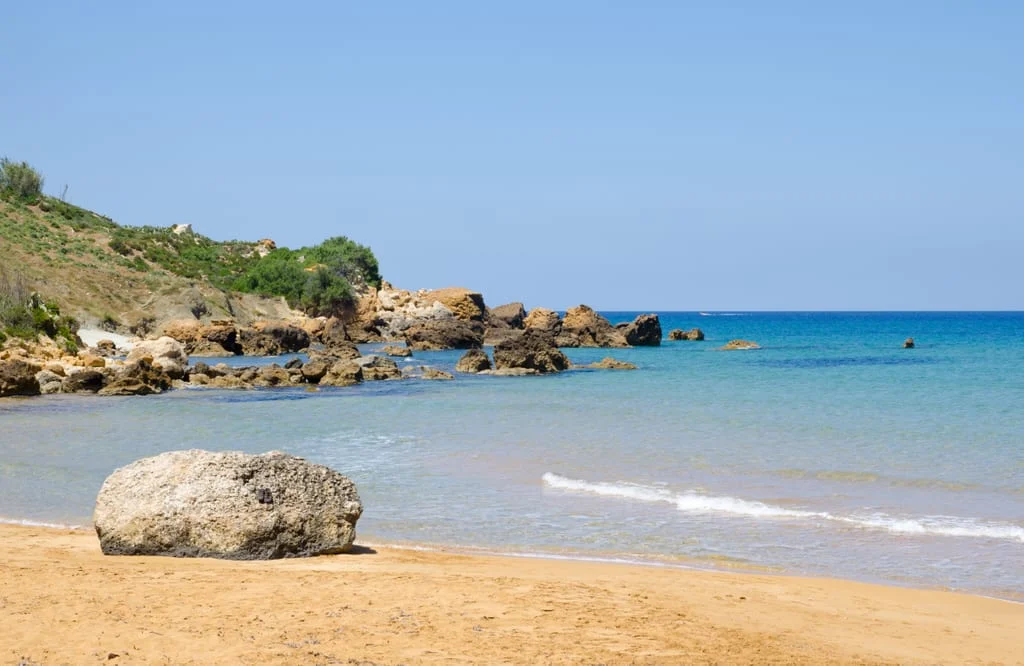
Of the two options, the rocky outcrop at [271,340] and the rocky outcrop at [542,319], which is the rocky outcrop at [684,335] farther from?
the rocky outcrop at [271,340]

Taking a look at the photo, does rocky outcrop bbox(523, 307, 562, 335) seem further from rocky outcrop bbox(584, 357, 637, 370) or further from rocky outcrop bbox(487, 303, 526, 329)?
rocky outcrop bbox(584, 357, 637, 370)

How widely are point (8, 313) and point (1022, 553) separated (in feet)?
121

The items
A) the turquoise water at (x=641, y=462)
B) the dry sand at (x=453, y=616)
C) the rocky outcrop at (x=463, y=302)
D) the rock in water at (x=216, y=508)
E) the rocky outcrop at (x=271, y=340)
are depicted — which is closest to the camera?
the dry sand at (x=453, y=616)

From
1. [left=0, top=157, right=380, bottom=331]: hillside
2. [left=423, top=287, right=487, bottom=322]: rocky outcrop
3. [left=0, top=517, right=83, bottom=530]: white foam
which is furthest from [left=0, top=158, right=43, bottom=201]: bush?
[left=0, top=517, right=83, bottom=530]: white foam

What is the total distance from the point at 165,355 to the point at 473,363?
12.3 metres

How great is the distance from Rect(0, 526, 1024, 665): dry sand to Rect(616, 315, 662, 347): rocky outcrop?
53939 millimetres

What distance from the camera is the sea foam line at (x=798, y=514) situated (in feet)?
38.7

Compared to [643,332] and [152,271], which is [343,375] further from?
[152,271]

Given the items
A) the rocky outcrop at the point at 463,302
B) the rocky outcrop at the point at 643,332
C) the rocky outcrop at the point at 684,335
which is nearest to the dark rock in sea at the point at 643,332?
the rocky outcrop at the point at 643,332

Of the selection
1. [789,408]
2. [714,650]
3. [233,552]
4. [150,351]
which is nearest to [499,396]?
[789,408]

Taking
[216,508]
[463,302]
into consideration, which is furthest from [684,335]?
[216,508]

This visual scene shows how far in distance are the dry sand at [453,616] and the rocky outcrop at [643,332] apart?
2124 inches

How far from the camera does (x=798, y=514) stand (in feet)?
41.8

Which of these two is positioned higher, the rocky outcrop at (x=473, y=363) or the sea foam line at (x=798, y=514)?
the rocky outcrop at (x=473, y=363)
